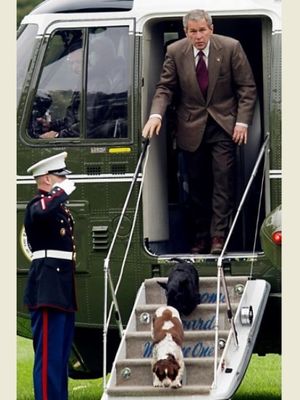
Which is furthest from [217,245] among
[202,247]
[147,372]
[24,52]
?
[24,52]

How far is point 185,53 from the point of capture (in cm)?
1464

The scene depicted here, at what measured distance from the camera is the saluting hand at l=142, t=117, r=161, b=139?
14.5m

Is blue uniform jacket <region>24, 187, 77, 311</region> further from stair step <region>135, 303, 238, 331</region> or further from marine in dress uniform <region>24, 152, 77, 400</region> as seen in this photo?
stair step <region>135, 303, 238, 331</region>

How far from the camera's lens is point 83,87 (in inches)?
588

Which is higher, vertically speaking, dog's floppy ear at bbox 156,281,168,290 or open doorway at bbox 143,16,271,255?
open doorway at bbox 143,16,271,255

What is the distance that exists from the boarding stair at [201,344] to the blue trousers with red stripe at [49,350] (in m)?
0.46

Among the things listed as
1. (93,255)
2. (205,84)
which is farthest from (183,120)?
(93,255)

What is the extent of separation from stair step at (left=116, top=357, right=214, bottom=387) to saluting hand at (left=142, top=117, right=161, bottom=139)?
1.86 m

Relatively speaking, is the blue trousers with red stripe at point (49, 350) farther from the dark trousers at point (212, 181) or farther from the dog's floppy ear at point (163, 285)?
the dark trousers at point (212, 181)

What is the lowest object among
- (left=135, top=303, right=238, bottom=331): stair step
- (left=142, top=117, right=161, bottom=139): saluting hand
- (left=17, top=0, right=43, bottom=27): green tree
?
(left=135, top=303, right=238, bottom=331): stair step

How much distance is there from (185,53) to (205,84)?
0.94ft

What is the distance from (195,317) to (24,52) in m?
2.71

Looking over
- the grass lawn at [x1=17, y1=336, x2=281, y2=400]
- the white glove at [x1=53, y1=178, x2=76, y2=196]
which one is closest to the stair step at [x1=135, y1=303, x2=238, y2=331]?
the white glove at [x1=53, y1=178, x2=76, y2=196]

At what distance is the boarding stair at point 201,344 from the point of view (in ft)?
43.7
